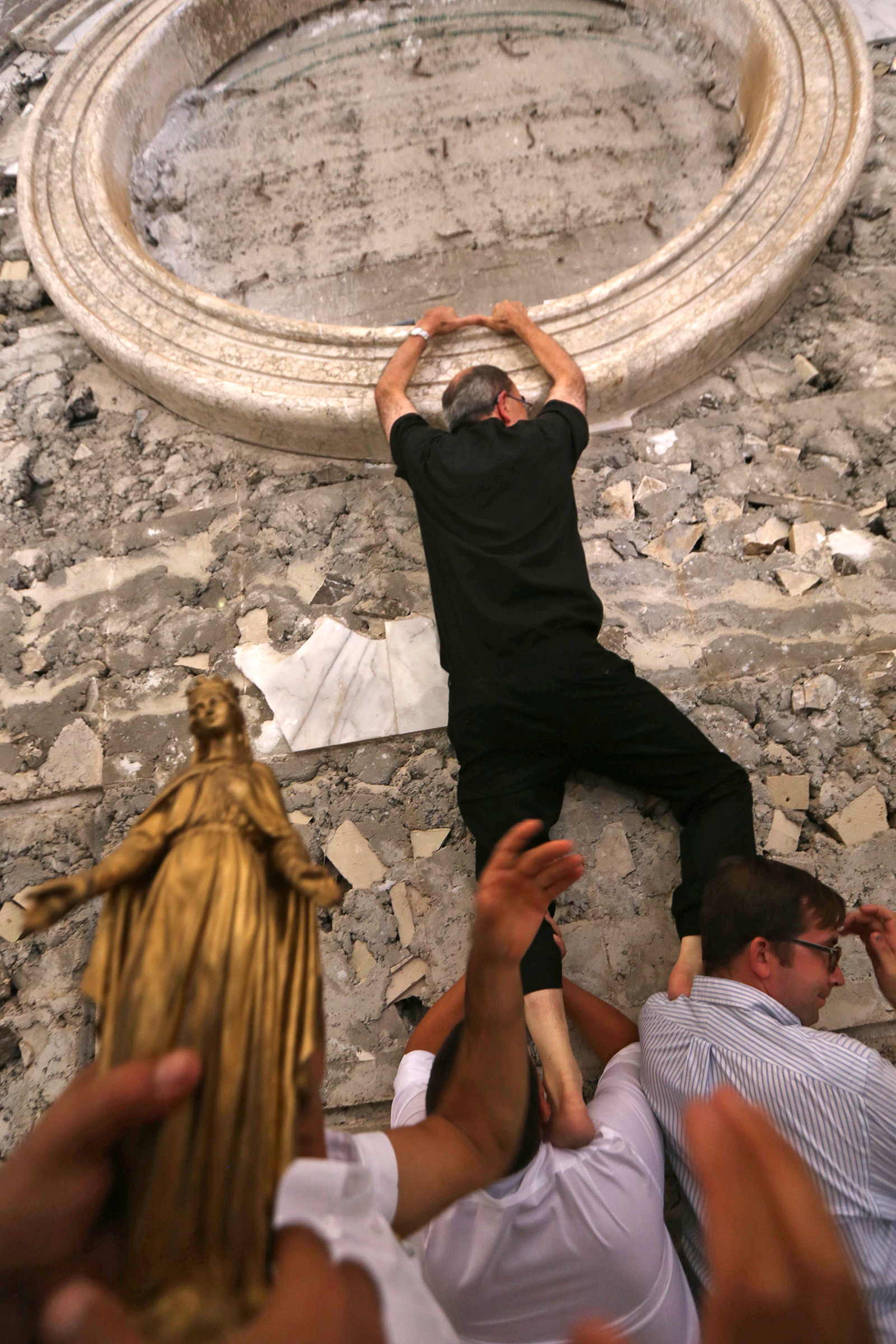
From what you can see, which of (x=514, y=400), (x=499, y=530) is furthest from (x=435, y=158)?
(x=499, y=530)

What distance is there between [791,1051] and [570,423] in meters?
2.09

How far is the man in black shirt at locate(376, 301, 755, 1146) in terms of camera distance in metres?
2.31

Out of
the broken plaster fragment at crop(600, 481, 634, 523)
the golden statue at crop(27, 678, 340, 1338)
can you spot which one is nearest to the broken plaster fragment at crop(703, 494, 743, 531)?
the broken plaster fragment at crop(600, 481, 634, 523)

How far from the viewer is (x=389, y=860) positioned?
8.57 feet

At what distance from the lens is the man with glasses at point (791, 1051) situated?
1.65 meters

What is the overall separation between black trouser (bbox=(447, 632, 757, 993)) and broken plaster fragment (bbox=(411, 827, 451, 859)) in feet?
0.73

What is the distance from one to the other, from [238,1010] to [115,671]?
2.30 m

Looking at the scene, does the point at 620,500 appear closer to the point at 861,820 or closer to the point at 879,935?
the point at 861,820

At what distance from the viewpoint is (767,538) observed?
9.75 ft

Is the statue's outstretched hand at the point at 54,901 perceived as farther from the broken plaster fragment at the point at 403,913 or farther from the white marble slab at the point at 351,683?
the white marble slab at the point at 351,683

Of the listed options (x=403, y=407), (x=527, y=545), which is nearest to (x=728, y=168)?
(x=403, y=407)

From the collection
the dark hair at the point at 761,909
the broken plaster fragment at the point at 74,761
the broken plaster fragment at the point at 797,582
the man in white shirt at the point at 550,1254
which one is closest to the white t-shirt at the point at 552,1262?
the man in white shirt at the point at 550,1254

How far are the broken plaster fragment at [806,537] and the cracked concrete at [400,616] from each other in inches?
1.0

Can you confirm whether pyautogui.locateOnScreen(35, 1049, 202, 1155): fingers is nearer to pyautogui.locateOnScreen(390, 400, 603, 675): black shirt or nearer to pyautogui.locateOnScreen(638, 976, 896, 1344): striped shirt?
pyautogui.locateOnScreen(638, 976, 896, 1344): striped shirt
